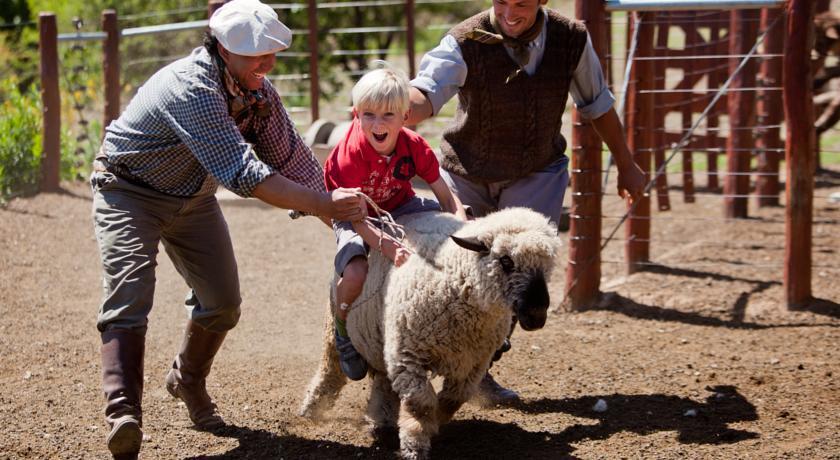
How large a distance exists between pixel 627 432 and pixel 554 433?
0.33m

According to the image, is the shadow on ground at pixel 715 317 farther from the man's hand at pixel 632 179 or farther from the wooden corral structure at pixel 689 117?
the man's hand at pixel 632 179

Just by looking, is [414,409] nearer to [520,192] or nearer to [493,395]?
[493,395]

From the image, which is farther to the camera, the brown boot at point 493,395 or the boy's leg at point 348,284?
the brown boot at point 493,395

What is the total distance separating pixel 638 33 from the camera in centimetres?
769

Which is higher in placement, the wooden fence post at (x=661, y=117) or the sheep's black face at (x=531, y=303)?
the wooden fence post at (x=661, y=117)

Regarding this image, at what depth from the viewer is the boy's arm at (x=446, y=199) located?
4.61 meters

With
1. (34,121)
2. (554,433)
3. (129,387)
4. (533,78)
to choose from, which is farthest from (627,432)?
(34,121)

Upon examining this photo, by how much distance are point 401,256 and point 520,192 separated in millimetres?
923

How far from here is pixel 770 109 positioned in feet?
31.9

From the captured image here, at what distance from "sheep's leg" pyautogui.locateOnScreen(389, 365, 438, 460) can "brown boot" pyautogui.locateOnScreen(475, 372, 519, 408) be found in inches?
33.7

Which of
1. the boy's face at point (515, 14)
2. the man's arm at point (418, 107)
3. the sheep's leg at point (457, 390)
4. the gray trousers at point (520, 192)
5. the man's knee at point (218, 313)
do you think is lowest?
the sheep's leg at point (457, 390)

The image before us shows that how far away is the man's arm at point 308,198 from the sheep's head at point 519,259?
1.42 ft

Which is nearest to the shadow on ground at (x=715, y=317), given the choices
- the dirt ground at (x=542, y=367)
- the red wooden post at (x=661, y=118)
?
the dirt ground at (x=542, y=367)

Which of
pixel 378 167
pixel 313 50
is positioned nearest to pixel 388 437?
pixel 378 167
